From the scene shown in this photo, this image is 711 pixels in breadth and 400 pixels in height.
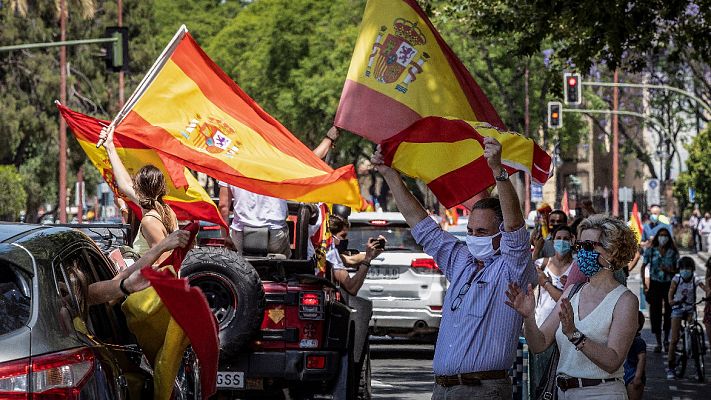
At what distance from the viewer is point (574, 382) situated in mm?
6590

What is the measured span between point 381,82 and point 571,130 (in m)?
55.2

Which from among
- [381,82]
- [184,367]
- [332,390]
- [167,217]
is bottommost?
[332,390]

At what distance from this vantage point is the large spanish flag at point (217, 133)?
36.6 feet

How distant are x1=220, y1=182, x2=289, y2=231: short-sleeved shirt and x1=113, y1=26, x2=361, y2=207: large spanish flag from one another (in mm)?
486

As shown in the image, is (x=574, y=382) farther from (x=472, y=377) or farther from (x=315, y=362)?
(x=315, y=362)

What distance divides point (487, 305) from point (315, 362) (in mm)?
4511

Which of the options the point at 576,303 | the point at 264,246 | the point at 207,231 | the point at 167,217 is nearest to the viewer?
the point at 576,303

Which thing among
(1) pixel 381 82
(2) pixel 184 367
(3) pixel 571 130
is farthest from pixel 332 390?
(3) pixel 571 130

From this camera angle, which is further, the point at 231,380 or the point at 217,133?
the point at 217,133

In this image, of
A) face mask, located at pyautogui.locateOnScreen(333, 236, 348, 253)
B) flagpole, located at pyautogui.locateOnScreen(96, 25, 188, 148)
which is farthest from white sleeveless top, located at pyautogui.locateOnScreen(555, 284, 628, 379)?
face mask, located at pyautogui.locateOnScreen(333, 236, 348, 253)

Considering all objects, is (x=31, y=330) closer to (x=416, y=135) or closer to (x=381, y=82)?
(x=416, y=135)

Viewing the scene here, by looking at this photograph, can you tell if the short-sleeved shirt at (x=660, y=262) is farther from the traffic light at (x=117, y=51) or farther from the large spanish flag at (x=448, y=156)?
the traffic light at (x=117, y=51)

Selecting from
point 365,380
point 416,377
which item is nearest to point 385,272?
point 416,377

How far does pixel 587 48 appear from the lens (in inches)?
644
